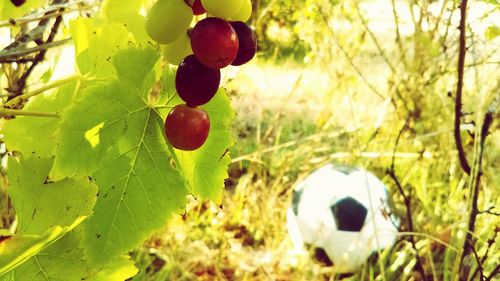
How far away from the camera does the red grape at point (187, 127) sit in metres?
0.50

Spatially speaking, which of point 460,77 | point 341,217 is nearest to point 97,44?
point 460,77

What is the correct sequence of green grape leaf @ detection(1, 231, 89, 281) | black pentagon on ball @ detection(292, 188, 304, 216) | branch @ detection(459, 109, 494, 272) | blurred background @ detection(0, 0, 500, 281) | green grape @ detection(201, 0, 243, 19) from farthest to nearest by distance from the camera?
black pentagon on ball @ detection(292, 188, 304, 216), blurred background @ detection(0, 0, 500, 281), branch @ detection(459, 109, 494, 272), green grape leaf @ detection(1, 231, 89, 281), green grape @ detection(201, 0, 243, 19)

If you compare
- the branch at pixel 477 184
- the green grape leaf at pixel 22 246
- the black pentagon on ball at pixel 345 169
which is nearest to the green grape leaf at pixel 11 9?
the green grape leaf at pixel 22 246

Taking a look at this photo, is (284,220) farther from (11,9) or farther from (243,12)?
(243,12)

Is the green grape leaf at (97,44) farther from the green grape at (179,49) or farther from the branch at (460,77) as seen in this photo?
the branch at (460,77)

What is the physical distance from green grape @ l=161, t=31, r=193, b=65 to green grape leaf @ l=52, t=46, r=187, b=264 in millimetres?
35

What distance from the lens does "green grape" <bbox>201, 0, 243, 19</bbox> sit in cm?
45

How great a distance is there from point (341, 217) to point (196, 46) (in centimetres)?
176

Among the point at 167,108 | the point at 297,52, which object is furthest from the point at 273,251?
the point at 297,52

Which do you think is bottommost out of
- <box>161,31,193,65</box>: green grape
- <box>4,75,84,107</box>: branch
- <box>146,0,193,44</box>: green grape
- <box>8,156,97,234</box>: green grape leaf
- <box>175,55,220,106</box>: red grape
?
<box>8,156,97,234</box>: green grape leaf

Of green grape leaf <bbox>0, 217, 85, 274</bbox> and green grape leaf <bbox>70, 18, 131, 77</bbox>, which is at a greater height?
green grape leaf <bbox>70, 18, 131, 77</bbox>

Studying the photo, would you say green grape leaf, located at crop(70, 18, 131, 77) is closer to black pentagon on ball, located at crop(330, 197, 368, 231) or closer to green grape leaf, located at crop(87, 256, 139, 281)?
green grape leaf, located at crop(87, 256, 139, 281)

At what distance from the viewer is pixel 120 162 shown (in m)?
0.57

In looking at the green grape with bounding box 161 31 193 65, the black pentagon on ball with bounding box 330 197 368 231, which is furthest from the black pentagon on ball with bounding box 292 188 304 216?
the green grape with bounding box 161 31 193 65
